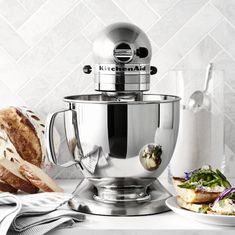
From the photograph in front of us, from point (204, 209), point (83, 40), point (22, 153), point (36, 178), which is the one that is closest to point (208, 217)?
point (204, 209)

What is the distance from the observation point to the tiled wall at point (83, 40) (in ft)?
5.98

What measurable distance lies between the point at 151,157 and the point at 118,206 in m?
0.13

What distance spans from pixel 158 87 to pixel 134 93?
35 centimetres

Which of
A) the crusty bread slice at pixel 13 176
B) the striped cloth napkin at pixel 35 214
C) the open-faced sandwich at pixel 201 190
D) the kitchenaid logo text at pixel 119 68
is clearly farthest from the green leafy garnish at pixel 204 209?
the crusty bread slice at pixel 13 176

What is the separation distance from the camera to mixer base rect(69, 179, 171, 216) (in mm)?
1396

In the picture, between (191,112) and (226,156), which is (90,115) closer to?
(191,112)

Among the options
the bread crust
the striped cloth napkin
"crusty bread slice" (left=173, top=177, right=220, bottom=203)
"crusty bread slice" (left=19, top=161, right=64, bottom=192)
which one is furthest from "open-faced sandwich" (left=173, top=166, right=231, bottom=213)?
the bread crust

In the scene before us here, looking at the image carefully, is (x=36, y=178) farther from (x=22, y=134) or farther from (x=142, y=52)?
(x=142, y=52)

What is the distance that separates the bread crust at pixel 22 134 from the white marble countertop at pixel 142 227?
1.16ft

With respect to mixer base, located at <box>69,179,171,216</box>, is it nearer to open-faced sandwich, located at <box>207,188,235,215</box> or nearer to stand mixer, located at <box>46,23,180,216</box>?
stand mixer, located at <box>46,23,180,216</box>

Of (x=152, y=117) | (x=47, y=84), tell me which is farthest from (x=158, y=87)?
(x=152, y=117)

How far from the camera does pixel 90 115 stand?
4.55ft

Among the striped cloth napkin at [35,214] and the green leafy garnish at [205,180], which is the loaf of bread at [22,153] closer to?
the striped cloth napkin at [35,214]

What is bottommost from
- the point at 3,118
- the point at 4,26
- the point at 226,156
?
the point at 226,156
